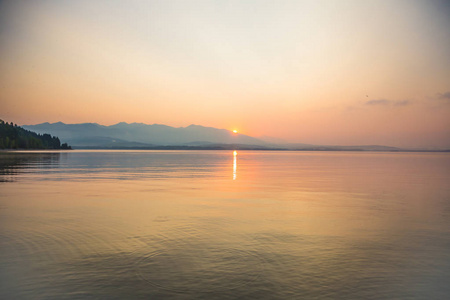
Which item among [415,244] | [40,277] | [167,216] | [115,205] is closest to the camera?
[40,277]

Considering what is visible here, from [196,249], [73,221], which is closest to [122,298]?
[196,249]

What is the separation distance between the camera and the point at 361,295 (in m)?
8.93

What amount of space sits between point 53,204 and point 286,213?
15.3 m

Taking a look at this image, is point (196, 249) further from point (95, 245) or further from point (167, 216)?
point (167, 216)

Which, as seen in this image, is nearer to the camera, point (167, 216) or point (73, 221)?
point (73, 221)

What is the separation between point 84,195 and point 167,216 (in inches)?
433

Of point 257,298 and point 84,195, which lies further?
point 84,195

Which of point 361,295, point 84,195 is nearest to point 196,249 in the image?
point 361,295

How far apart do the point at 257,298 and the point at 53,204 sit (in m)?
18.7

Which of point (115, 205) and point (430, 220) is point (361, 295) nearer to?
point (430, 220)

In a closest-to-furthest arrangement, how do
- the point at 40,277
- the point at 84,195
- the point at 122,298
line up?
the point at 122,298 < the point at 40,277 < the point at 84,195

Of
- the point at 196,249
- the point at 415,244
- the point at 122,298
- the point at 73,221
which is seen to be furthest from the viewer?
the point at 73,221

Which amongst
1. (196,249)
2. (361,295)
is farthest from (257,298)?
(196,249)

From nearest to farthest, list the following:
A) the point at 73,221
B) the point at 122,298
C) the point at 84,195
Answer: the point at 122,298 < the point at 73,221 < the point at 84,195
